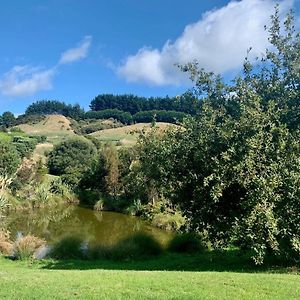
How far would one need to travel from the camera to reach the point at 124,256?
2634 cm

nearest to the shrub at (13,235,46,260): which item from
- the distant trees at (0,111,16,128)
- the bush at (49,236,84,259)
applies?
the bush at (49,236,84,259)

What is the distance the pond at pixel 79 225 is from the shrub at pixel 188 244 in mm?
1769

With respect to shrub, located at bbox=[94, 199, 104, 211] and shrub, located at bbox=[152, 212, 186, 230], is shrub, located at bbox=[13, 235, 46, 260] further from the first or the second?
shrub, located at bbox=[94, 199, 104, 211]

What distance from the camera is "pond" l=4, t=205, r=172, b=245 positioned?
37928 mm

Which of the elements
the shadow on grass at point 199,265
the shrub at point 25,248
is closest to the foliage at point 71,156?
the shrub at point 25,248

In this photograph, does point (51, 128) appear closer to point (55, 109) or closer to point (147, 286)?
point (55, 109)

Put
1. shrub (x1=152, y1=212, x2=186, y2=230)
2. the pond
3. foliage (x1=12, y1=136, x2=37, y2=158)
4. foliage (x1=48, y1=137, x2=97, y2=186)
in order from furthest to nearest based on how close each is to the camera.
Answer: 1. foliage (x1=12, y1=136, x2=37, y2=158)
2. foliage (x1=48, y1=137, x2=97, y2=186)
3. shrub (x1=152, y1=212, x2=186, y2=230)
4. the pond

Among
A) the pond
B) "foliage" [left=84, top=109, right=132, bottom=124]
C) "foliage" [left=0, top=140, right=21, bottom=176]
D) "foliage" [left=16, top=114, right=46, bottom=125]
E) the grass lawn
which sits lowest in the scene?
the grass lawn

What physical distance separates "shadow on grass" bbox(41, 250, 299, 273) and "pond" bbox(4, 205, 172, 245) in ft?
21.5

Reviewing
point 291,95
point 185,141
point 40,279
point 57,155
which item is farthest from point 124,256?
point 57,155

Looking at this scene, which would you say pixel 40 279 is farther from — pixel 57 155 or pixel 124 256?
pixel 57 155

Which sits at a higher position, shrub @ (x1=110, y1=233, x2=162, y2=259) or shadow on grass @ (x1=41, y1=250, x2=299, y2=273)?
shrub @ (x1=110, y1=233, x2=162, y2=259)

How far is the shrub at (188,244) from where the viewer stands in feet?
92.3

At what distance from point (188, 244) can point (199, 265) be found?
7.41m
